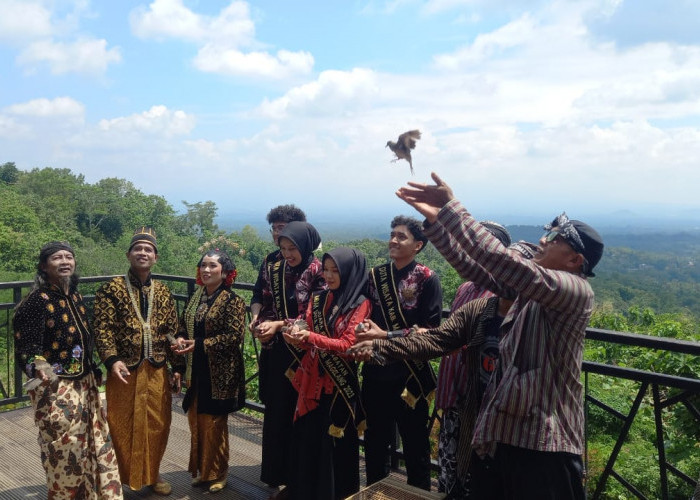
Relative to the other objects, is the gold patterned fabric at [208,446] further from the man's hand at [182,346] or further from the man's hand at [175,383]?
the man's hand at [182,346]

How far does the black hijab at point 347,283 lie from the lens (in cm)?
295

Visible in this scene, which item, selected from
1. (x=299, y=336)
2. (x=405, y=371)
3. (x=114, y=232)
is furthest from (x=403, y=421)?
(x=114, y=232)

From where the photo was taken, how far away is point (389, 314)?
2.97m

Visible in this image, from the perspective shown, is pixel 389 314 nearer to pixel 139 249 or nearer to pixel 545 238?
pixel 545 238

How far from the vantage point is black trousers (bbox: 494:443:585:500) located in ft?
6.05

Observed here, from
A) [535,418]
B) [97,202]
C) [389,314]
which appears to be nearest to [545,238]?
[535,418]

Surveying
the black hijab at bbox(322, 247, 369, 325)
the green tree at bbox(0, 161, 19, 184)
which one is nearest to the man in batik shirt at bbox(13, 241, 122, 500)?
the black hijab at bbox(322, 247, 369, 325)

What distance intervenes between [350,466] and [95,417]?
1.50 m

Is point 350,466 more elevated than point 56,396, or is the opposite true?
point 56,396

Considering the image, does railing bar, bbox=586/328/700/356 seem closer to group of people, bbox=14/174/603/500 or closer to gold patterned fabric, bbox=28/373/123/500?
group of people, bbox=14/174/603/500

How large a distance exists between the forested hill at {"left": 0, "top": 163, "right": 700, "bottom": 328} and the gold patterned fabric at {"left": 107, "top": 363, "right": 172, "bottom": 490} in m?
22.0

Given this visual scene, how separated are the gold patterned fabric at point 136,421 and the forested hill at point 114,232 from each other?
2197 cm

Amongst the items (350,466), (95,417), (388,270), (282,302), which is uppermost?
(388,270)

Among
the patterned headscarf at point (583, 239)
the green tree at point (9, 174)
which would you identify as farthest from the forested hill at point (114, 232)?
the patterned headscarf at point (583, 239)
